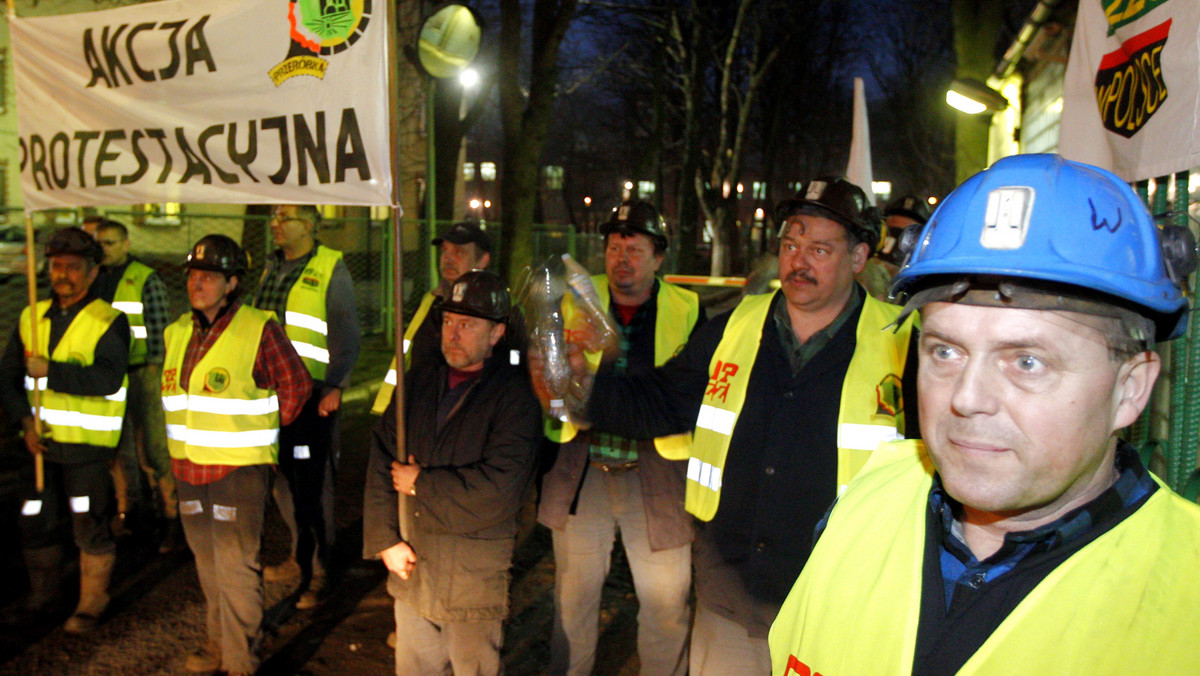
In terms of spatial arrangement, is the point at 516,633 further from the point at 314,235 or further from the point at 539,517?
the point at 314,235

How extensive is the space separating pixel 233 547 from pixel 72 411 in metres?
1.40

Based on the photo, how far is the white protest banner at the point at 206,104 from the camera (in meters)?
3.39

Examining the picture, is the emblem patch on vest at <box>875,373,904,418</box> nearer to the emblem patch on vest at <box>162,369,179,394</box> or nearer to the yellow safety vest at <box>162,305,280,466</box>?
the yellow safety vest at <box>162,305,280,466</box>

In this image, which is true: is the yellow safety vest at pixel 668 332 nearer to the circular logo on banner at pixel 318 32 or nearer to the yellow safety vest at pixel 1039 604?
the circular logo on banner at pixel 318 32

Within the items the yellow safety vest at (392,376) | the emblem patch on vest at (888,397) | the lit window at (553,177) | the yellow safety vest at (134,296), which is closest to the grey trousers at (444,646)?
the yellow safety vest at (392,376)

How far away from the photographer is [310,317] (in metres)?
5.18

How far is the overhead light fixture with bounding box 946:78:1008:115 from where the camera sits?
795 centimetres

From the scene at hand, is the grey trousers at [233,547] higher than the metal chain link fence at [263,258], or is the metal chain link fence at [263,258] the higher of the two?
the metal chain link fence at [263,258]

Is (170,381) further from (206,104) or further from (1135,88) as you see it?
(1135,88)

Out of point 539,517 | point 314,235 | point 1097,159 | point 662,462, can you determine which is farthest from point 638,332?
point 314,235

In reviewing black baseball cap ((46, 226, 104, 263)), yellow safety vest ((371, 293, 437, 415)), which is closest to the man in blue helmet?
yellow safety vest ((371, 293, 437, 415))

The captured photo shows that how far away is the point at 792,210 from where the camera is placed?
9.97 ft

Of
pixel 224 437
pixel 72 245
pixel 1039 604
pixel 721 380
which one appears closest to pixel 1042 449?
pixel 1039 604

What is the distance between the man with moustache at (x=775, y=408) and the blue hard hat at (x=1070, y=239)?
4.51 ft
